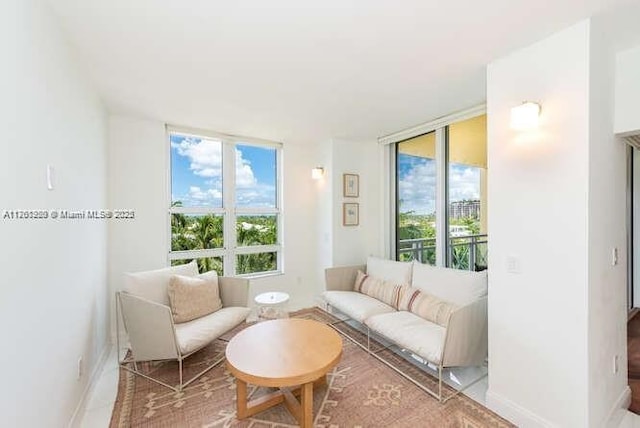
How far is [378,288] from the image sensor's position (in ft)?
11.0

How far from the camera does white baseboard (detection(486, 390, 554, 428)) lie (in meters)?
1.76

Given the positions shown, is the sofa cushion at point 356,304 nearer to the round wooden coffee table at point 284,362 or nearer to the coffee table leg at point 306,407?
the round wooden coffee table at point 284,362

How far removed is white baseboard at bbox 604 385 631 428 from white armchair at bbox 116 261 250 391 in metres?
2.85

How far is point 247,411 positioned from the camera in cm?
192

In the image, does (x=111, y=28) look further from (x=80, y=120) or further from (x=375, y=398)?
(x=375, y=398)

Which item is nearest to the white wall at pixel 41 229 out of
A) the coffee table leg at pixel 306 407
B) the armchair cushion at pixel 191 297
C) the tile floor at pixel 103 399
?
the tile floor at pixel 103 399

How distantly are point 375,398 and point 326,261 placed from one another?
7.07ft

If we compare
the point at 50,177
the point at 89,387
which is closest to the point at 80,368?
the point at 89,387

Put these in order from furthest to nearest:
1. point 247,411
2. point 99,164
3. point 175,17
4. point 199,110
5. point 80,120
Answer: point 199,110 < point 99,164 < point 80,120 < point 247,411 < point 175,17

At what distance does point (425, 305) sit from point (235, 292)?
1978mm

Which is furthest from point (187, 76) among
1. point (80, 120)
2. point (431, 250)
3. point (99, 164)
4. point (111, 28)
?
point (431, 250)

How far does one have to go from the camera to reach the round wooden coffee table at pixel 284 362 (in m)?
1.74

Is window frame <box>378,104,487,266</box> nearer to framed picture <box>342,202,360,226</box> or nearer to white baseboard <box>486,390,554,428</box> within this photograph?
framed picture <box>342,202,360,226</box>

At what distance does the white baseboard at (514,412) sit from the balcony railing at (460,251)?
4.44 ft
